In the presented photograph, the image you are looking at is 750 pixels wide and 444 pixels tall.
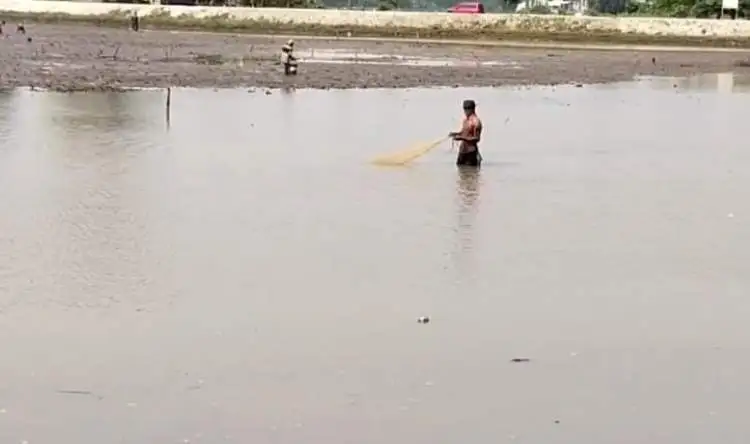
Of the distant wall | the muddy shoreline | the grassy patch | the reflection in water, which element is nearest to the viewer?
the reflection in water

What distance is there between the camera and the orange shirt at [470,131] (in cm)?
1625

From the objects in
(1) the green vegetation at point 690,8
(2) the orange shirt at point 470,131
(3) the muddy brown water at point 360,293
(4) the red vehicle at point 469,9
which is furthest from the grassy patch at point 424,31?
(2) the orange shirt at point 470,131

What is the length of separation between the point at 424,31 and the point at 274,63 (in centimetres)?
2204

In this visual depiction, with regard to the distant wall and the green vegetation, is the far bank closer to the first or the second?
the distant wall

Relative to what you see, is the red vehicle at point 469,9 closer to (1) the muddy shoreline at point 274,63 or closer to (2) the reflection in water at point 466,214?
(1) the muddy shoreline at point 274,63

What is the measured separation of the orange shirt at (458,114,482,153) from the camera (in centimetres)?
1625

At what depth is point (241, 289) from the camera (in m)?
9.84

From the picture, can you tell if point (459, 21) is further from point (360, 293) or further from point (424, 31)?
point (360, 293)

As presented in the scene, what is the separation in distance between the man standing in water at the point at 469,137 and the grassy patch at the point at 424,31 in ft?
131

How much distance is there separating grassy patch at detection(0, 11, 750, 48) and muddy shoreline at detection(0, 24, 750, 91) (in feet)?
12.2

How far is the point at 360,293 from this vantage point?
9.86 metres

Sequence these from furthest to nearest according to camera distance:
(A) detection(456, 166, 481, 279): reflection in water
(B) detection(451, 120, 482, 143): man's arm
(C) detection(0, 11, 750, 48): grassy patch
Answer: (C) detection(0, 11, 750, 48): grassy patch < (B) detection(451, 120, 482, 143): man's arm < (A) detection(456, 166, 481, 279): reflection in water

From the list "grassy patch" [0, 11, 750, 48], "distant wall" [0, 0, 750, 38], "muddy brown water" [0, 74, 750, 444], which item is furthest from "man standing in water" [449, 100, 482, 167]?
"distant wall" [0, 0, 750, 38]

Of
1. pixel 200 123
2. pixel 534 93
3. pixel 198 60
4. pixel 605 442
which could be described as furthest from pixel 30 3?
pixel 605 442
